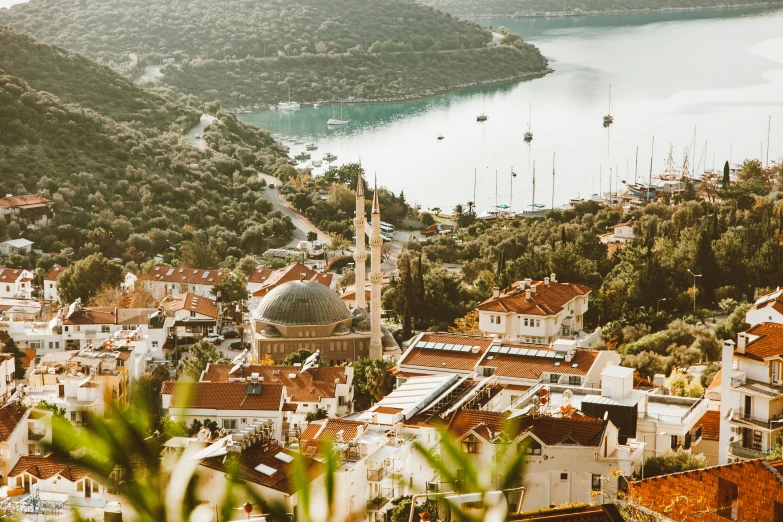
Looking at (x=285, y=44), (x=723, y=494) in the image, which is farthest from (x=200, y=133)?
(x=723, y=494)

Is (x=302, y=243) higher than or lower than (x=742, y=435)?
lower

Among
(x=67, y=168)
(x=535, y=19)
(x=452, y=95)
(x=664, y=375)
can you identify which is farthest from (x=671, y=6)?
(x=664, y=375)

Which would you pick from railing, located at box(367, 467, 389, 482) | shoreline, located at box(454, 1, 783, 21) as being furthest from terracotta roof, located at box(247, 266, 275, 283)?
shoreline, located at box(454, 1, 783, 21)

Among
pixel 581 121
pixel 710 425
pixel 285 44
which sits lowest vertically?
pixel 581 121

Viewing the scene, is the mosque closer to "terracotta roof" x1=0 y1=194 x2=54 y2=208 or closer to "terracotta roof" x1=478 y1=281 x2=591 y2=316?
"terracotta roof" x1=478 y1=281 x2=591 y2=316

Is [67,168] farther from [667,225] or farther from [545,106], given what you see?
[545,106]

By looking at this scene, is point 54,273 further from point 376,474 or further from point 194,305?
point 376,474
